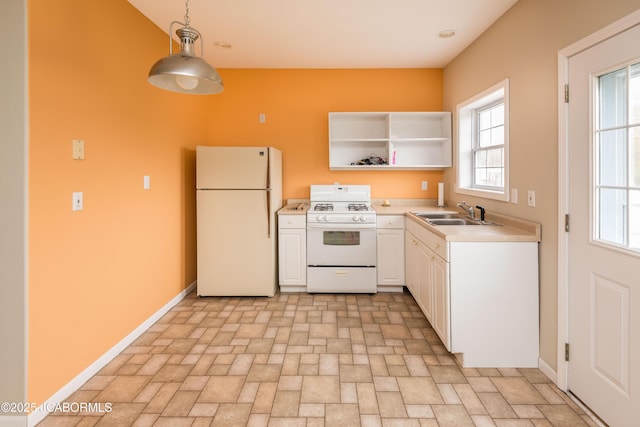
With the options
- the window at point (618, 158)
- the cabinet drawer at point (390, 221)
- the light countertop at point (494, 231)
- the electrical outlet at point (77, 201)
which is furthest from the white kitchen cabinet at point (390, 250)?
the electrical outlet at point (77, 201)

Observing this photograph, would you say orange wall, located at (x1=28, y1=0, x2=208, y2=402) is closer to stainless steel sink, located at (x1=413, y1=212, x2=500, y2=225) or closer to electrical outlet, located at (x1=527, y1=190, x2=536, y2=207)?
stainless steel sink, located at (x1=413, y1=212, x2=500, y2=225)

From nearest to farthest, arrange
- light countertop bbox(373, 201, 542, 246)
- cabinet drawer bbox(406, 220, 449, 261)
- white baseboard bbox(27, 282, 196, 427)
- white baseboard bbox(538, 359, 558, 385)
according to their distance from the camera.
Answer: white baseboard bbox(27, 282, 196, 427), white baseboard bbox(538, 359, 558, 385), light countertop bbox(373, 201, 542, 246), cabinet drawer bbox(406, 220, 449, 261)

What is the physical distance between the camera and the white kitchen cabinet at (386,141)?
430 centimetres

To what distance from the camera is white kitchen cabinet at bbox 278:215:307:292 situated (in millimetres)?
3889

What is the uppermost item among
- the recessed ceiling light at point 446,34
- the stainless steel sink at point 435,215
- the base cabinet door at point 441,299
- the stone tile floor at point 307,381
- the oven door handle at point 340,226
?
the recessed ceiling light at point 446,34

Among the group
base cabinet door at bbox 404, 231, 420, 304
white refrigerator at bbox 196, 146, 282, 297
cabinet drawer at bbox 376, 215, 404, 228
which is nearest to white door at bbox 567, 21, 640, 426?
base cabinet door at bbox 404, 231, 420, 304

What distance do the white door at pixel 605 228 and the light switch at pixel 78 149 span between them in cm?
292

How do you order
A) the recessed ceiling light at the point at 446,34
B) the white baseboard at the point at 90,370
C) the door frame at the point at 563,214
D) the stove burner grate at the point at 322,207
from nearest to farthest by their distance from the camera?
the white baseboard at the point at 90,370
the door frame at the point at 563,214
the recessed ceiling light at the point at 446,34
the stove burner grate at the point at 322,207

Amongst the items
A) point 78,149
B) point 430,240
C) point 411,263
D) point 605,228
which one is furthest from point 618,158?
point 78,149

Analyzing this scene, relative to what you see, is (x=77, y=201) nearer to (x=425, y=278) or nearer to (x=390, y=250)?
(x=425, y=278)

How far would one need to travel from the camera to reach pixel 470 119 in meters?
3.81

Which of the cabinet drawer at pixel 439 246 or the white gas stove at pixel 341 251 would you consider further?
the white gas stove at pixel 341 251

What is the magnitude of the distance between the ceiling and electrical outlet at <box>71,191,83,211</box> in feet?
5.26

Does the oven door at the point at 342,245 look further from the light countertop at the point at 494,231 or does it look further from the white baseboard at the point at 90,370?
the white baseboard at the point at 90,370
